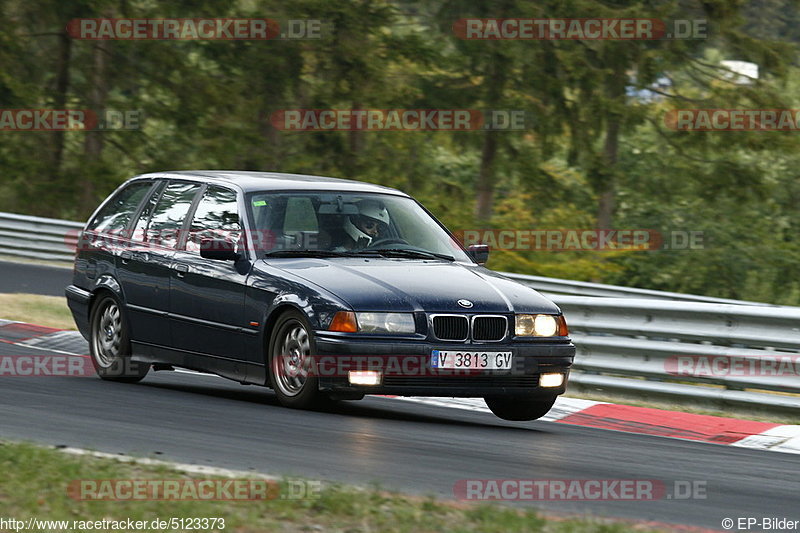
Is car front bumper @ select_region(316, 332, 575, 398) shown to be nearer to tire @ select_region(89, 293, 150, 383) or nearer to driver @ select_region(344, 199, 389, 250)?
driver @ select_region(344, 199, 389, 250)

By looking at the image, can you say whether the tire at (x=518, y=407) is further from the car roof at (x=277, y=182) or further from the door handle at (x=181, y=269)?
the door handle at (x=181, y=269)

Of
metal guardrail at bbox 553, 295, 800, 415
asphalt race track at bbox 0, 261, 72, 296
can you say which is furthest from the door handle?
asphalt race track at bbox 0, 261, 72, 296

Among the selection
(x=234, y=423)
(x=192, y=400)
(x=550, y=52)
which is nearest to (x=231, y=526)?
(x=234, y=423)

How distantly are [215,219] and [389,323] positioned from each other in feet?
6.51

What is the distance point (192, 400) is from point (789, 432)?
4.10 metres

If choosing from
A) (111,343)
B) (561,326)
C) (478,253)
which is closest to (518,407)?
(561,326)

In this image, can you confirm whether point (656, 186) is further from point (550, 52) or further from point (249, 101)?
point (249, 101)

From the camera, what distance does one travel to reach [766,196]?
30.0m

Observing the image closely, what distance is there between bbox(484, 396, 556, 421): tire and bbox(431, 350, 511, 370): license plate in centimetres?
60

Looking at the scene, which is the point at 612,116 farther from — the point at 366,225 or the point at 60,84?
the point at 366,225

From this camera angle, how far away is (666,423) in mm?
9922

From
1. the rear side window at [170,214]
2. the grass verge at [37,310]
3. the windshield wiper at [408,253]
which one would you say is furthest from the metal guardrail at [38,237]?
the windshield wiper at [408,253]

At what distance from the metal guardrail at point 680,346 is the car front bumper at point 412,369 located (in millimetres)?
2198

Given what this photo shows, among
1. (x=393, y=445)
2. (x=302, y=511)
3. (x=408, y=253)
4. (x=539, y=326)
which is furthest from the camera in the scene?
(x=408, y=253)
